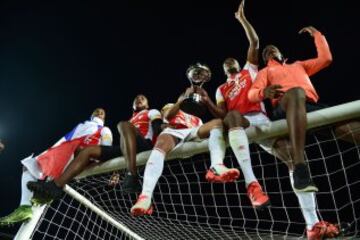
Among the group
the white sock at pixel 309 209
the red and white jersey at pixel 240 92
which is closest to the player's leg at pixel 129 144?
the red and white jersey at pixel 240 92

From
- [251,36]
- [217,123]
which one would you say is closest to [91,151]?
[217,123]

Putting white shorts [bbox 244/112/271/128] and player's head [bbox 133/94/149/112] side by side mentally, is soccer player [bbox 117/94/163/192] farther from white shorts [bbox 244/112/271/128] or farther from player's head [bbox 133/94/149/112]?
white shorts [bbox 244/112/271/128]

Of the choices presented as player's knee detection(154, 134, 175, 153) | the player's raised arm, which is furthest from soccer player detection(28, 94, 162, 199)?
the player's raised arm

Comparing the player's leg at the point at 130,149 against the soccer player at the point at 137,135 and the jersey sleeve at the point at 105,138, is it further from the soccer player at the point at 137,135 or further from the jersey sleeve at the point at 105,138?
the jersey sleeve at the point at 105,138

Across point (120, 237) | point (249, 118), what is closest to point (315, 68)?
point (249, 118)

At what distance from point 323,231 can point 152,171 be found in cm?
142

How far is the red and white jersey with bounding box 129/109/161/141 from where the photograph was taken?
15.1ft

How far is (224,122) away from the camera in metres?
3.45

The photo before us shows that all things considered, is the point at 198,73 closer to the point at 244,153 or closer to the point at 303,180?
the point at 244,153

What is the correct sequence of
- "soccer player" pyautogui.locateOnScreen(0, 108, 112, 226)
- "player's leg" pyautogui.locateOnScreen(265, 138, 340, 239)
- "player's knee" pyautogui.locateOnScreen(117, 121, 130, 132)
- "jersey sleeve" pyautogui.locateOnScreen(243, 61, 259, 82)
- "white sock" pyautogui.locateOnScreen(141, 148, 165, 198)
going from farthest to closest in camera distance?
"soccer player" pyautogui.locateOnScreen(0, 108, 112, 226), "player's knee" pyautogui.locateOnScreen(117, 121, 130, 132), "jersey sleeve" pyautogui.locateOnScreen(243, 61, 259, 82), "white sock" pyautogui.locateOnScreen(141, 148, 165, 198), "player's leg" pyautogui.locateOnScreen(265, 138, 340, 239)

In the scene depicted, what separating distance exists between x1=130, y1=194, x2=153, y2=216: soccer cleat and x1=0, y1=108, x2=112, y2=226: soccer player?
135cm

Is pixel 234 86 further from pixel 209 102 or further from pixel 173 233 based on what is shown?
pixel 173 233

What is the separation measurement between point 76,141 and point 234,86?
186 cm

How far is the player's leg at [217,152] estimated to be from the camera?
3.02 metres
